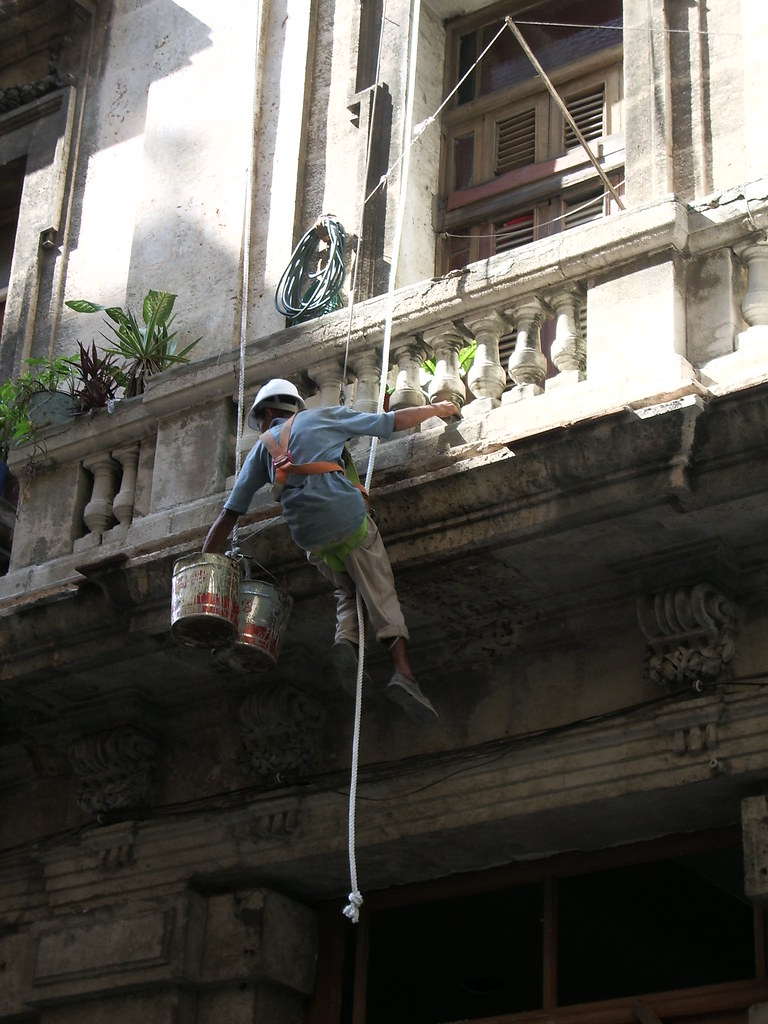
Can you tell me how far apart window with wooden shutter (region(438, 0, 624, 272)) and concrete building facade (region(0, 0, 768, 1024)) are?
28 mm

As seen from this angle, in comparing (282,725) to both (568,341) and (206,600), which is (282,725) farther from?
(568,341)

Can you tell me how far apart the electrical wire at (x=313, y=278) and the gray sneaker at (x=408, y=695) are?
111 inches

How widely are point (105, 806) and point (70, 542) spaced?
133 cm

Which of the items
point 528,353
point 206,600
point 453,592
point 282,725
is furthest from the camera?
point 282,725

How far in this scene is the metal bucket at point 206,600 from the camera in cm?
723

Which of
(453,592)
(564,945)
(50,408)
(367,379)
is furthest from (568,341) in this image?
(50,408)

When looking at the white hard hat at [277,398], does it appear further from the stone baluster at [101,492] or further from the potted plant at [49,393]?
the potted plant at [49,393]

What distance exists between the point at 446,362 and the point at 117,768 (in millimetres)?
2542

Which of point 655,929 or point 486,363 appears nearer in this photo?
point 655,929

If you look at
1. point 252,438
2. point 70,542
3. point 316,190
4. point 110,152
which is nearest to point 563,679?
point 252,438

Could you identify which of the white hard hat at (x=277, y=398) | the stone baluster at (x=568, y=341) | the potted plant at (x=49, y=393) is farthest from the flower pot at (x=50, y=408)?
the stone baluster at (x=568, y=341)

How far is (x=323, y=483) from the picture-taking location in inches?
289

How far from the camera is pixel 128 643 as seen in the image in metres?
8.33

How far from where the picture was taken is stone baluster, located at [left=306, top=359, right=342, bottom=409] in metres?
8.54
